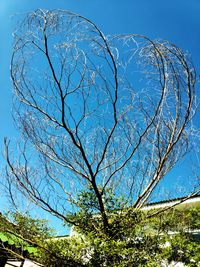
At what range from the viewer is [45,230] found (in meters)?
9.05

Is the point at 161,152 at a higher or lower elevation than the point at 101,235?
higher

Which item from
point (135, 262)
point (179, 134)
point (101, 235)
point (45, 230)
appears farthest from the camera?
point (45, 230)

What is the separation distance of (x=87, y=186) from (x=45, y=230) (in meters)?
2.39

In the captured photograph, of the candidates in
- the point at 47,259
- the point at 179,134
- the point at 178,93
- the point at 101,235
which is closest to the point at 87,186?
the point at 101,235

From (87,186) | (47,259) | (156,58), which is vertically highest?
(156,58)

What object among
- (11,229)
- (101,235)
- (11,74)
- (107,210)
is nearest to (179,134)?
(107,210)

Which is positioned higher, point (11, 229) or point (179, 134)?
point (179, 134)

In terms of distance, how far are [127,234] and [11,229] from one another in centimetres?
320

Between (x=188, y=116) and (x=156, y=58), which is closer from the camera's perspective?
(x=156, y=58)

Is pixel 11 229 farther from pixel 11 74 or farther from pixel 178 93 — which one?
pixel 178 93

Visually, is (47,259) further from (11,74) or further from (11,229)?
(11,74)

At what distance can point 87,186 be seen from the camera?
26.5 feet

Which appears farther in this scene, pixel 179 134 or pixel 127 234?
pixel 179 134

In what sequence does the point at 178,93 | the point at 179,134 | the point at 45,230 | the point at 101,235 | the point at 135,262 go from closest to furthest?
the point at 135,262, the point at 101,235, the point at 178,93, the point at 179,134, the point at 45,230
